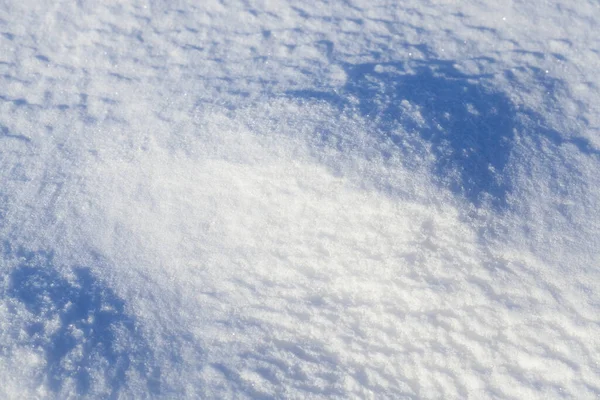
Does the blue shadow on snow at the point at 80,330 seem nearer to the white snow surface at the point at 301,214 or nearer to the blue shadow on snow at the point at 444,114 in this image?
the white snow surface at the point at 301,214

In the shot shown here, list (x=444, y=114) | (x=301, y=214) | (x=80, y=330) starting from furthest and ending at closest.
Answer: (x=444, y=114)
(x=301, y=214)
(x=80, y=330)

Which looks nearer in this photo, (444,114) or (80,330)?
(80,330)

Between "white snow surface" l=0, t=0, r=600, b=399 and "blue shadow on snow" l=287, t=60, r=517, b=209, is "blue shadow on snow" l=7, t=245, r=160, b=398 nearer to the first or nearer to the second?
"white snow surface" l=0, t=0, r=600, b=399

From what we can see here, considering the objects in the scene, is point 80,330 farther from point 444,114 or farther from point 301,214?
point 444,114

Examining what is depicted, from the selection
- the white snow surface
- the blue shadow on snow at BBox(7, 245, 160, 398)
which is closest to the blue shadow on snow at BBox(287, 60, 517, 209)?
the white snow surface

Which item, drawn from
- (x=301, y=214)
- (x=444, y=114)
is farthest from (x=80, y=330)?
(x=444, y=114)

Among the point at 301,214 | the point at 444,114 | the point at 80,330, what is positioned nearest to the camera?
the point at 80,330

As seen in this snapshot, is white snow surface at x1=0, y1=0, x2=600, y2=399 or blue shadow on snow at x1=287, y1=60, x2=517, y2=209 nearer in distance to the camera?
white snow surface at x1=0, y1=0, x2=600, y2=399

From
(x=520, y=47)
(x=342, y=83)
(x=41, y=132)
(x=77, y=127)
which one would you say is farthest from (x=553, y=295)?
(x=41, y=132)

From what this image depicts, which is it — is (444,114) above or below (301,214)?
above

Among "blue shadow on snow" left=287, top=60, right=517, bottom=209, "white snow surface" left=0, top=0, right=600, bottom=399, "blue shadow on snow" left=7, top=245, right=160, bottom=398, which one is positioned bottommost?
"blue shadow on snow" left=7, top=245, right=160, bottom=398
